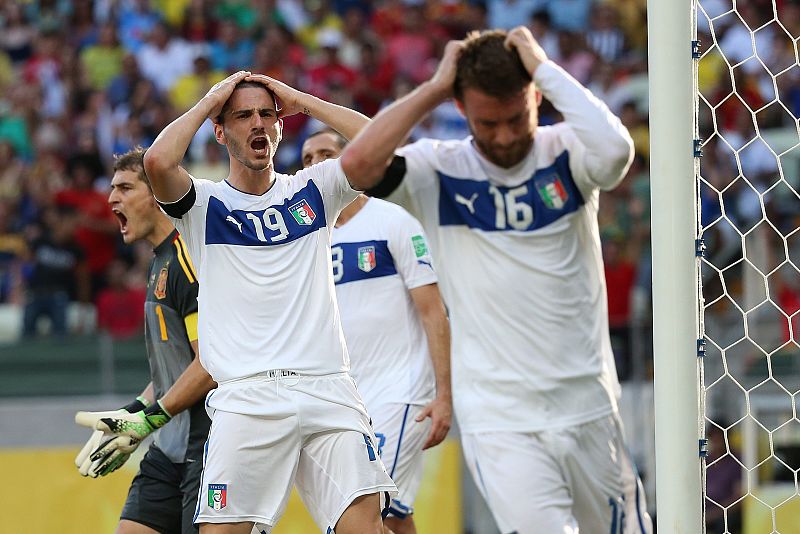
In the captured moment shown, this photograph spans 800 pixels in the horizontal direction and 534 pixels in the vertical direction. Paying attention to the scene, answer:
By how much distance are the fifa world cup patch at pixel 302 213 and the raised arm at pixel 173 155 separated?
42cm

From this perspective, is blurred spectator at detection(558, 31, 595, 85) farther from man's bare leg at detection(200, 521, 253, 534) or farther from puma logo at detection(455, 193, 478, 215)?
man's bare leg at detection(200, 521, 253, 534)

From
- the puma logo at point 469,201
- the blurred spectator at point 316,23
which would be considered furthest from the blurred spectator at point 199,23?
the puma logo at point 469,201

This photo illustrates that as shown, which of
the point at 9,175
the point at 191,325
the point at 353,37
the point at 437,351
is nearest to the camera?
the point at 191,325

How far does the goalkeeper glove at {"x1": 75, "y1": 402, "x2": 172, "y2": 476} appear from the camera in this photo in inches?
217

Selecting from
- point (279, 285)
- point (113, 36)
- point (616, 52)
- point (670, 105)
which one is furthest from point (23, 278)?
point (670, 105)

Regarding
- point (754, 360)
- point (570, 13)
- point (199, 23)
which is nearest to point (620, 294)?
point (754, 360)

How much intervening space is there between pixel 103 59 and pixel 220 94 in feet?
33.7

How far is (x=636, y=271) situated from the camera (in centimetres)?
1091

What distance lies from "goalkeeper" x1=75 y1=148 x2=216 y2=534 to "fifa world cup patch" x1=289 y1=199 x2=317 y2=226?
87cm

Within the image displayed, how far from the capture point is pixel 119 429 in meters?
5.51

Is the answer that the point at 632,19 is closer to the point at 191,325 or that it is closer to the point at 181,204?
the point at 191,325

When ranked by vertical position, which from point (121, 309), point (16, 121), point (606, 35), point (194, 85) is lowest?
point (121, 309)

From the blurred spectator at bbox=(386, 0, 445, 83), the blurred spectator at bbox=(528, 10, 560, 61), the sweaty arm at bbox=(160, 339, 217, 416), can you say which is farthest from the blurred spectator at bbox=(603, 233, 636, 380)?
the sweaty arm at bbox=(160, 339, 217, 416)

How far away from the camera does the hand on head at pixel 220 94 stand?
5.03 meters
